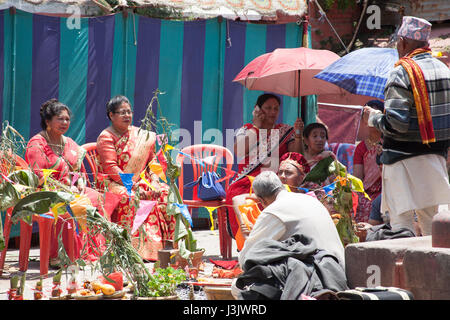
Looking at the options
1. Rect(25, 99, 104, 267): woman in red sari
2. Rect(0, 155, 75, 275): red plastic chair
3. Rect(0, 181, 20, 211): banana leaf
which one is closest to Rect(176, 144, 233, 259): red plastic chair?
Rect(25, 99, 104, 267): woman in red sari

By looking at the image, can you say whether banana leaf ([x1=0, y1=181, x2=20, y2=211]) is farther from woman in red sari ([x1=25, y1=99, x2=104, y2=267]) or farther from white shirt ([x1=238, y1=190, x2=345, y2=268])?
woman in red sari ([x1=25, y1=99, x2=104, y2=267])

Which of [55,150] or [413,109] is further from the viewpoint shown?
[55,150]

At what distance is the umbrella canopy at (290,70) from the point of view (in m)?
6.67

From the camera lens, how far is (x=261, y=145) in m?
6.31

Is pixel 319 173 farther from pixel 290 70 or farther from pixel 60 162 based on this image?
pixel 60 162

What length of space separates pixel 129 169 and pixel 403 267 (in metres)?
3.52

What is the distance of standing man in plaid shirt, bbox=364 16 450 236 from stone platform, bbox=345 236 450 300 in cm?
75

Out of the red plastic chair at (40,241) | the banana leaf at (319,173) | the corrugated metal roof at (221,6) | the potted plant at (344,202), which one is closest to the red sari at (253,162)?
the banana leaf at (319,173)

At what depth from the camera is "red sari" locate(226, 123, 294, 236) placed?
239 inches

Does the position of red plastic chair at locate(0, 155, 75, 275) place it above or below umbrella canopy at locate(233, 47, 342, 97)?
below

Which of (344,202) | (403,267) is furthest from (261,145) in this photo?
(403,267)

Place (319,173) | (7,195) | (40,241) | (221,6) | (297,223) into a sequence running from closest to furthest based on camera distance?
(7,195)
(297,223)
(40,241)
(319,173)
(221,6)
